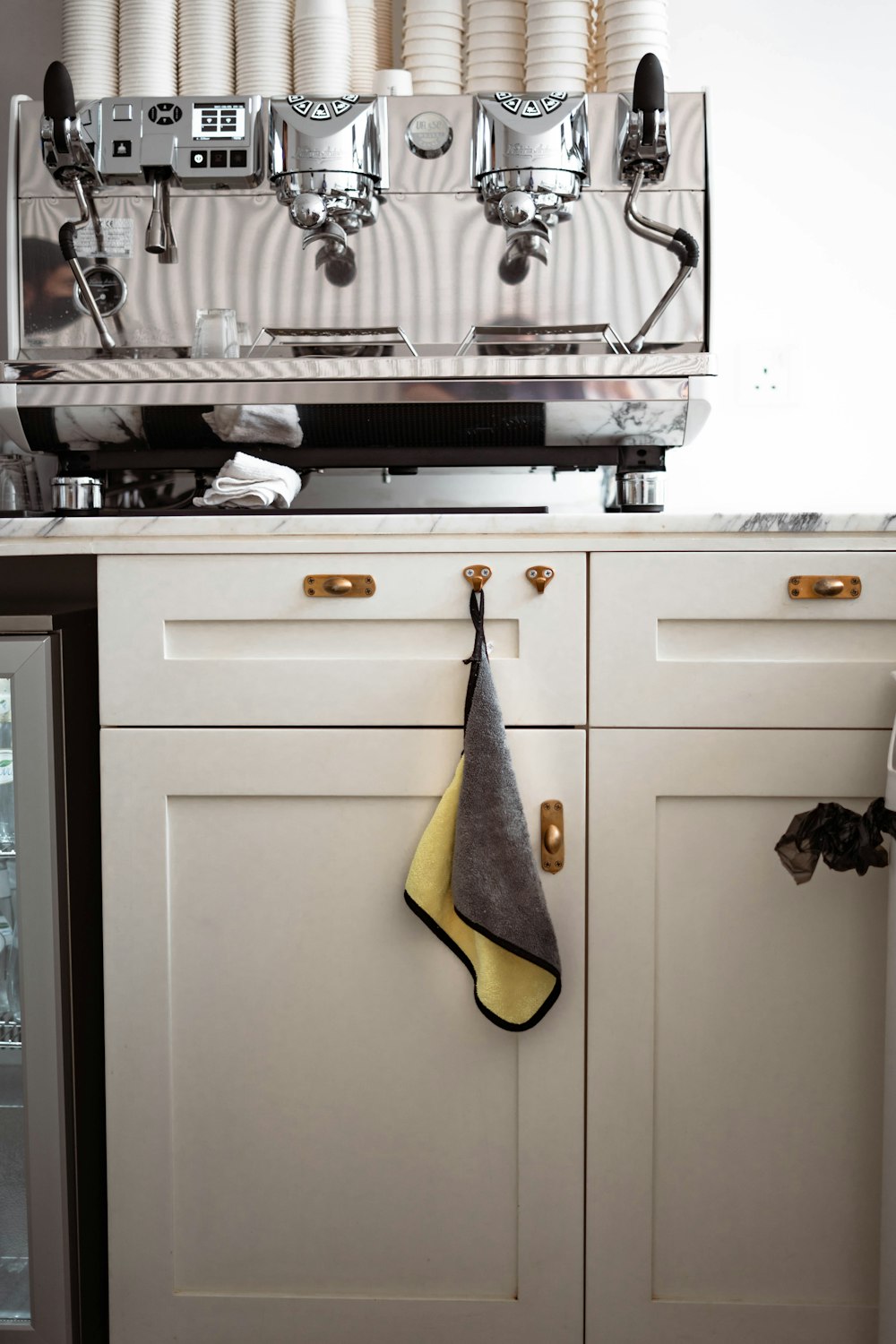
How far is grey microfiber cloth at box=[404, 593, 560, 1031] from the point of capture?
3.43 ft

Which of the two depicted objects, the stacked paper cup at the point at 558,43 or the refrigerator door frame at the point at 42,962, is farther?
the stacked paper cup at the point at 558,43

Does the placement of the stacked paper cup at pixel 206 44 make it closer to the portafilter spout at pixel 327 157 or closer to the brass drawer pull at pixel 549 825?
the portafilter spout at pixel 327 157

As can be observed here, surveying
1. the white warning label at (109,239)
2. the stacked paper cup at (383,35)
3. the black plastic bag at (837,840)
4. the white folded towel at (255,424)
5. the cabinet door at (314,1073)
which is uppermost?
Answer: the stacked paper cup at (383,35)

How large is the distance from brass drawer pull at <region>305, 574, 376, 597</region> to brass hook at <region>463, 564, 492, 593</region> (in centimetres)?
11

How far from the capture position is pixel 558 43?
1384mm

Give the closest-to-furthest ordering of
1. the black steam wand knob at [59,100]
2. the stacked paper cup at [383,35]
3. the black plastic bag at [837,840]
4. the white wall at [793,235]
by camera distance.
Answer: the black plastic bag at [837,840], the black steam wand knob at [59,100], the stacked paper cup at [383,35], the white wall at [793,235]

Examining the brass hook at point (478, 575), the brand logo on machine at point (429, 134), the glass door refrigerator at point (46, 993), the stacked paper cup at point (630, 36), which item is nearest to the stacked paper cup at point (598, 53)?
the stacked paper cup at point (630, 36)

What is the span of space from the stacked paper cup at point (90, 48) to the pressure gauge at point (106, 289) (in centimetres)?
26

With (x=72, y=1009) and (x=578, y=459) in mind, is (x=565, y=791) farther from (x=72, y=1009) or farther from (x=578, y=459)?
(x=72, y=1009)

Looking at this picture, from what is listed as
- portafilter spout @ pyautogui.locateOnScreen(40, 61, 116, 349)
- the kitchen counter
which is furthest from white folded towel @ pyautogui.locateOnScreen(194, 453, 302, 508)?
portafilter spout @ pyautogui.locateOnScreen(40, 61, 116, 349)

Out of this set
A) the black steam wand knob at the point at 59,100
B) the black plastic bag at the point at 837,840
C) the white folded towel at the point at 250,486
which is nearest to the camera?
the black plastic bag at the point at 837,840

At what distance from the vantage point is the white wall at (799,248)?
1642mm

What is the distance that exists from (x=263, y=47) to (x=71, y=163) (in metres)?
0.34

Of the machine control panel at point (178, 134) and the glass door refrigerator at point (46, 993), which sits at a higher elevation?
the machine control panel at point (178, 134)
